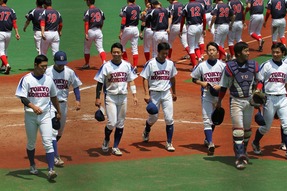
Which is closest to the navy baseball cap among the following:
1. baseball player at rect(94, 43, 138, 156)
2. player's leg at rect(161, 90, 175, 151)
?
baseball player at rect(94, 43, 138, 156)

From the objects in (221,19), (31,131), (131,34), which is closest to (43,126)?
(31,131)

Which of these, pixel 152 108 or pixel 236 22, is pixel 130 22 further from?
pixel 152 108

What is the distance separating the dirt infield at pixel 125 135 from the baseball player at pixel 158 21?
149cm

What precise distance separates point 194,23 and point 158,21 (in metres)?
0.94

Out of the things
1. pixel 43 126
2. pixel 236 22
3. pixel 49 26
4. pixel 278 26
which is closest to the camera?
pixel 43 126

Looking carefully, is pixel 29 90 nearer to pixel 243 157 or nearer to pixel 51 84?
pixel 51 84

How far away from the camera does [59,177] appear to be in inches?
373

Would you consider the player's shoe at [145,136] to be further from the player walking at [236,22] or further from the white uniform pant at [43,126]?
the player walking at [236,22]

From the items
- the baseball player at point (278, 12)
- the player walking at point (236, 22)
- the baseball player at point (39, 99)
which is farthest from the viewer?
the baseball player at point (278, 12)

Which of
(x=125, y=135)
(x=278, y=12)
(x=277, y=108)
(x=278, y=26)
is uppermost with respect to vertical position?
(x=278, y=12)

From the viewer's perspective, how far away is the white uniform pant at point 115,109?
10641 millimetres

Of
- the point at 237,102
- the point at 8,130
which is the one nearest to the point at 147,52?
the point at 8,130

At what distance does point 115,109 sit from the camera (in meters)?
10.7

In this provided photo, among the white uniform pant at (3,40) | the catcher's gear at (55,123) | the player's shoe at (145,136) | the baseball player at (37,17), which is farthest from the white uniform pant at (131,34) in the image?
the catcher's gear at (55,123)
